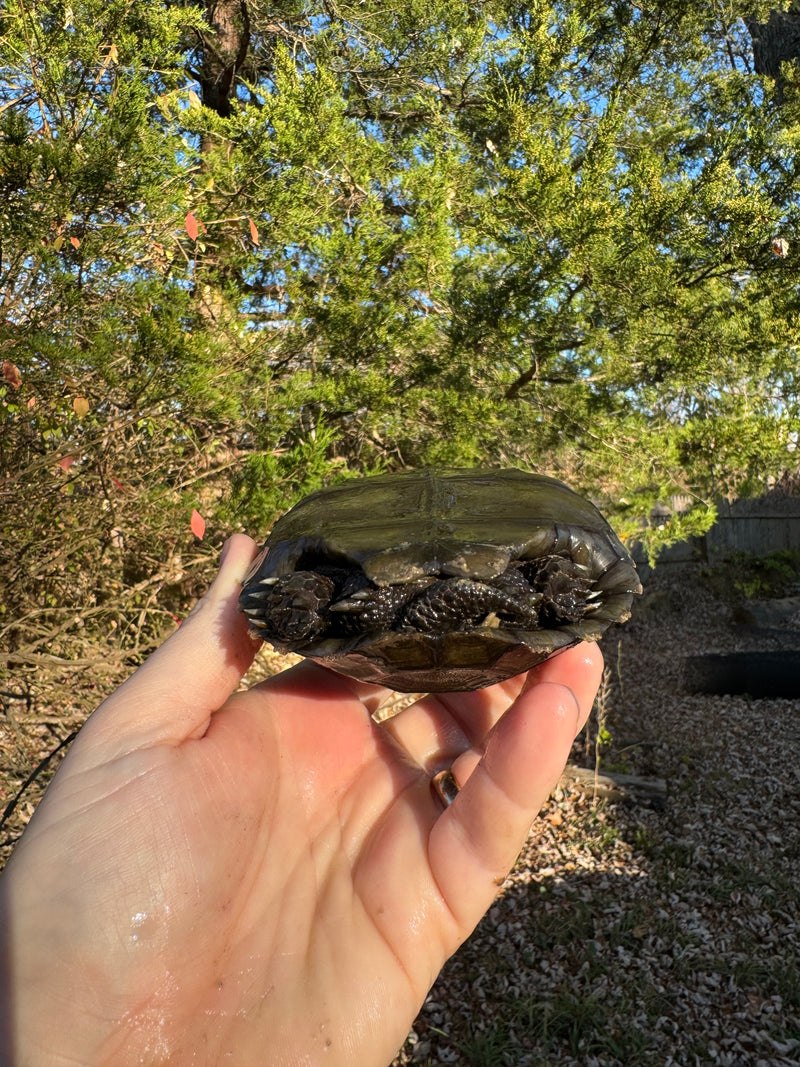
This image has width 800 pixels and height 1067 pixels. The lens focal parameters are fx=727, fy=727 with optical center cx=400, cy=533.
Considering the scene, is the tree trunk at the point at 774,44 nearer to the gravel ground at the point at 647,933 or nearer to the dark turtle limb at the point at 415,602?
the gravel ground at the point at 647,933

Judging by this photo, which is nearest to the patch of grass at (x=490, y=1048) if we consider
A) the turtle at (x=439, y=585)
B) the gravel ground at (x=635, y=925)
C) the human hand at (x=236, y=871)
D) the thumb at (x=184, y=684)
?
the gravel ground at (x=635, y=925)

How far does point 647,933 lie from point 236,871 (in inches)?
106

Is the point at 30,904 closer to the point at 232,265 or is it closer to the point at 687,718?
the point at 232,265

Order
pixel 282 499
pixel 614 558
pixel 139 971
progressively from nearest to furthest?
1. pixel 139 971
2. pixel 614 558
3. pixel 282 499

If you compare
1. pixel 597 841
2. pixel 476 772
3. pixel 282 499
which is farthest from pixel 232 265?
pixel 597 841

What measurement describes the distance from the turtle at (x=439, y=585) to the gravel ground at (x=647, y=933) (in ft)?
6.19

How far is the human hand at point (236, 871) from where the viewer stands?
1400 mm

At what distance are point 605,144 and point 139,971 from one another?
12.9ft

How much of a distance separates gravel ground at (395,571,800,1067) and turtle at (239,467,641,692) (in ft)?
6.19

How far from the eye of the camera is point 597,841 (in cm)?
425

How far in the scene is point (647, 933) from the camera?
11.4ft

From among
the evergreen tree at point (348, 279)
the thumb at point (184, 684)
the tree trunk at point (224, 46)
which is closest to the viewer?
the thumb at point (184, 684)

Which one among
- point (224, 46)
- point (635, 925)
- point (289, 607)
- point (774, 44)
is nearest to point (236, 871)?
point (289, 607)

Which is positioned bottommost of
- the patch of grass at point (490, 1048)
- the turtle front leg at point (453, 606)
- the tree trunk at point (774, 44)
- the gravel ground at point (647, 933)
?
the gravel ground at point (647, 933)
